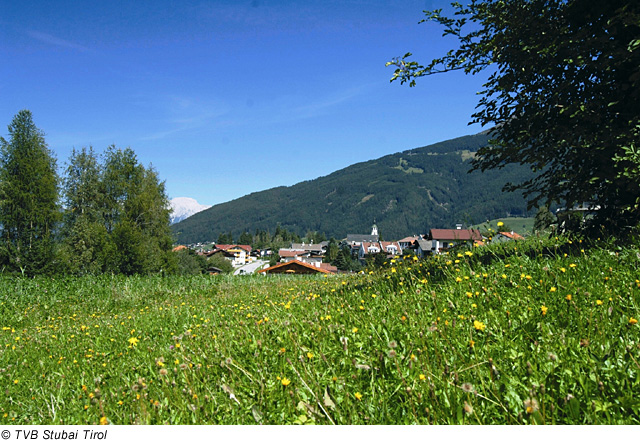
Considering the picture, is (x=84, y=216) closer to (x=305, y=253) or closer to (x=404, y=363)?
(x=404, y=363)

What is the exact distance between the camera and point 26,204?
802 inches

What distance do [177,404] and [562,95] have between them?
23.9 feet

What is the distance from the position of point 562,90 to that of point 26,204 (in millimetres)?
24798

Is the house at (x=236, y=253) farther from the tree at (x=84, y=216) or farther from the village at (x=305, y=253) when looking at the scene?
the tree at (x=84, y=216)

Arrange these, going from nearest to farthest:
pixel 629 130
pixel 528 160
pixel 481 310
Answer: pixel 481 310 → pixel 629 130 → pixel 528 160

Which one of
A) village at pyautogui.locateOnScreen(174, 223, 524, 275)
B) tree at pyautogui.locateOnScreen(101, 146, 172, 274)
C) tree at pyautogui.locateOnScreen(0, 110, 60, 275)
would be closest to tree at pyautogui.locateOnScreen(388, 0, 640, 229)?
village at pyautogui.locateOnScreen(174, 223, 524, 275)

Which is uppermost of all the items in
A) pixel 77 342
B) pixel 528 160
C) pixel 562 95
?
pixel 562 95

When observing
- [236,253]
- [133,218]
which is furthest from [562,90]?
[236,253]

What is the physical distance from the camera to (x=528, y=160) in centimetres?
609

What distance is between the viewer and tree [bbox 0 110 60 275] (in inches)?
781

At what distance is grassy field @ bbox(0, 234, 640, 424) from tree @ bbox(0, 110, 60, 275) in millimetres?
17597

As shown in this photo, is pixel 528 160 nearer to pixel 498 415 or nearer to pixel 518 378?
pixel 518 378

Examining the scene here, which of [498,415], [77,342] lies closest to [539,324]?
[498,415]

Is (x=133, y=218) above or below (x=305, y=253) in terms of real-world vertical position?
above
